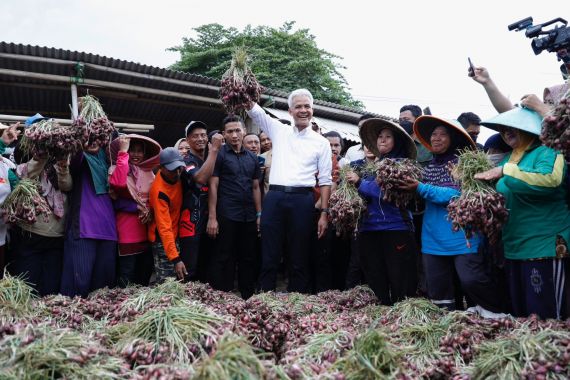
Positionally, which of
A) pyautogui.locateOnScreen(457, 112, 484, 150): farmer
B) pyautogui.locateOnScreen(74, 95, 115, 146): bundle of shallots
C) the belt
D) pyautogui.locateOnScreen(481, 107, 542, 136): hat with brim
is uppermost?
pyautogui.locateOnScreen(457, 112, 484, 150): farmer

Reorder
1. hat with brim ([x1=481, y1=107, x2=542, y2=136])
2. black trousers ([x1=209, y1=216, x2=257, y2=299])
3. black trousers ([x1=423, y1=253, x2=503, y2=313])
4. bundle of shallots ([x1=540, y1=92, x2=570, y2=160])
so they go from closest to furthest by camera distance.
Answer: bundle of shallots ([x1=540, y1=92, x2=570, y2=160]) < hat with brim ([x1=481, y1=107, x2=542, y2=136]) < black trousers ([x1=423, y1=253, x2=503, y2=313]) < black trousers ([x1=209, y1=216, x2=257, y2=299])

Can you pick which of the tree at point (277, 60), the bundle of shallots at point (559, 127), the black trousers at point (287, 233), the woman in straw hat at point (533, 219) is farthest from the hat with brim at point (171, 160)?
the tree at point (277, 60)

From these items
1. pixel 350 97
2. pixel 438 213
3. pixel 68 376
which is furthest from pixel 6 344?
pixel 350 97

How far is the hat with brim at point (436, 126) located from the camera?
3890 millimetres

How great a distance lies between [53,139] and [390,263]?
9.62 ft

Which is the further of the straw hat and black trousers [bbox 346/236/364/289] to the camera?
black trousers [bbox 346/236/364/289]

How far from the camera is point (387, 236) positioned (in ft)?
13.3

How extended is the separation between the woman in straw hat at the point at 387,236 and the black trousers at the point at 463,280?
0.71 feet

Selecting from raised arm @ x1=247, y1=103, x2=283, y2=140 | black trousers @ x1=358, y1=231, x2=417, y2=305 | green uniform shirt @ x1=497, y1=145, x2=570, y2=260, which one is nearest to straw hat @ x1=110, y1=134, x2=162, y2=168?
raised arm @ x1=247, y1=103, x2=283, y2=140

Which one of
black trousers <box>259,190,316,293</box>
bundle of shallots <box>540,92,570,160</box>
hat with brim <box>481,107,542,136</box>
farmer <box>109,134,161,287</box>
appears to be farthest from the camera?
black trousers <box>259,190,316,293</box>

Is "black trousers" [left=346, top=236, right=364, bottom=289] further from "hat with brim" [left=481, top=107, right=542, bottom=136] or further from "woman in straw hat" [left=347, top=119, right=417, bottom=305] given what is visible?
"hat with brim" [left=481, top=107, right=542, bottom=136]

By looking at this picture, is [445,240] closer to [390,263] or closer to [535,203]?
[390,263]

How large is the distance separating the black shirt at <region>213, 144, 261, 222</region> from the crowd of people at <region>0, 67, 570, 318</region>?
13 mm

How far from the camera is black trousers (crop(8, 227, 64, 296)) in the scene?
162 inches
